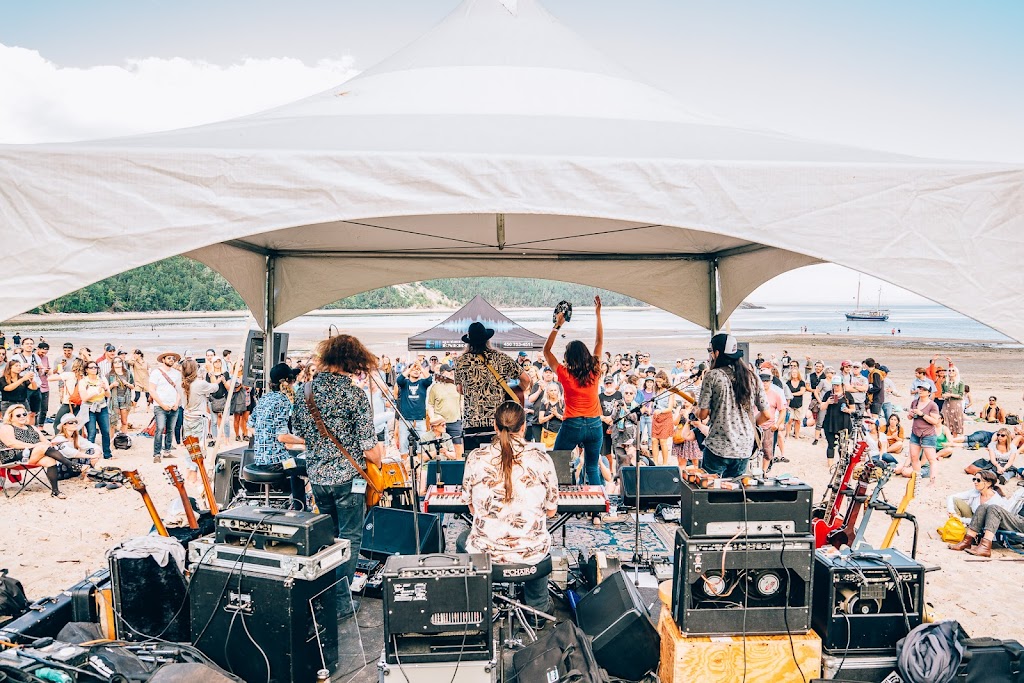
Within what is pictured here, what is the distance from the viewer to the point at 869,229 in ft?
8.80

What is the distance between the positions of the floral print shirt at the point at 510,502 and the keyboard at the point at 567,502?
794 millimetres

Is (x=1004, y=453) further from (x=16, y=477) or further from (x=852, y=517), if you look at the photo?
(x=16, y=477)

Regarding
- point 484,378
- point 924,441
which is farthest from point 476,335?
point 924,441

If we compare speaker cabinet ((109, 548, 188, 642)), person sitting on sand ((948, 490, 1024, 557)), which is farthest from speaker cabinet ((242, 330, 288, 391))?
person sitting on sand ((948, 490, 1024, 557))

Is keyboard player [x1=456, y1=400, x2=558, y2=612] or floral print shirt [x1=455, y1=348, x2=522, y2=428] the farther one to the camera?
floral print shirt [x1=455, y1=348, x2=522, y2=428]

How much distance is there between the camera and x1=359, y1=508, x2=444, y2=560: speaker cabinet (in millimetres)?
4211

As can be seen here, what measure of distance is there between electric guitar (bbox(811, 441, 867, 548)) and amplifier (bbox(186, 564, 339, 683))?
3.20 meters

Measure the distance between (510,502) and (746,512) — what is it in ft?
3.65

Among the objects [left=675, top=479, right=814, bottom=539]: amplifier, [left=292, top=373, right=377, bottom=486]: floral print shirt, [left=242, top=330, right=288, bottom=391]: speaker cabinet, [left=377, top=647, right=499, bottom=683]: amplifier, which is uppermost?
[left=242, top=330, right=288, bottom=391]: speaker cabinet

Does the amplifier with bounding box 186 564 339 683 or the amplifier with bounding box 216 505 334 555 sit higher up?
the amplifier with bounding box 216 505 334 555

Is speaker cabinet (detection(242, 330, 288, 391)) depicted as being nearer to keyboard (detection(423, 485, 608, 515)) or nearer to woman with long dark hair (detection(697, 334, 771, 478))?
keyboard (detection(423, 485, 608, 515))

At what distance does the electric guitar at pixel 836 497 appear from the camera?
4.21 metres

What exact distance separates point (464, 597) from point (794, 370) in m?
11.7

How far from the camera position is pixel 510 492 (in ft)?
10.2
